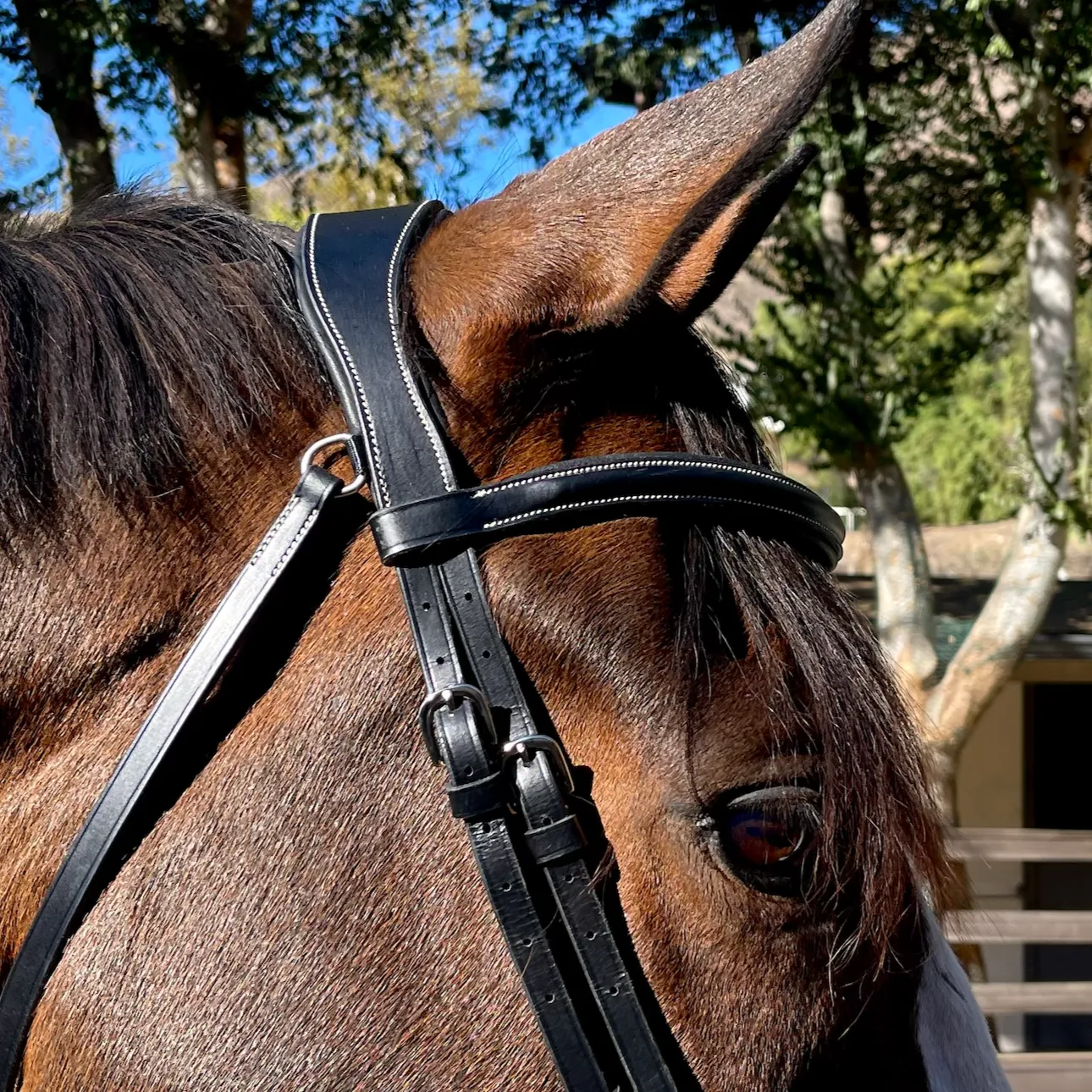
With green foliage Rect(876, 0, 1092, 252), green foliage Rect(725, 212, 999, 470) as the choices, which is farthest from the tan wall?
green foliage Rect(876, 0, 1092, 252)

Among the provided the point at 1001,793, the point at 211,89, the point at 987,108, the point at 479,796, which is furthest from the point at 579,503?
the point at 1001,793

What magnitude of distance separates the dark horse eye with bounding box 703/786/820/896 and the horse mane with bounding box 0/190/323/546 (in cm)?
56

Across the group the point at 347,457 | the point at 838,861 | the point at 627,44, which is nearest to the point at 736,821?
the point at 838,861

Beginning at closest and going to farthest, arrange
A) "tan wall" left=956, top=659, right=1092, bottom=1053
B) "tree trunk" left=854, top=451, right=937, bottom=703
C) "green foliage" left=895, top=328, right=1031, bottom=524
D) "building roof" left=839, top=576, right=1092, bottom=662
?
"tree trunk" left=854, top=451, right=937, bottom=703
"building roof" left=839, top=576, right=1092, bottom=662
"tan wall" left=956, top=659, right=1092, bottom=1053
"green foliage" left=895, top=328, right=1031, bottom=524

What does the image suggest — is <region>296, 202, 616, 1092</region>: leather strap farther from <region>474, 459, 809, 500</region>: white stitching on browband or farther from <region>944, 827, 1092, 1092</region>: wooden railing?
<region>944, 827, 1092, 1092</region>: wooden railing

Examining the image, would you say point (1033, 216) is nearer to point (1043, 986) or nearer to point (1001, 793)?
point (1043, 986)

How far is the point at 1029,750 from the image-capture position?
28.2ft

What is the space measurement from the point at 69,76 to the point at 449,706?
552cm

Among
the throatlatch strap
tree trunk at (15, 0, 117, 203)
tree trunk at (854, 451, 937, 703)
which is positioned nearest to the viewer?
the throatlatch strap

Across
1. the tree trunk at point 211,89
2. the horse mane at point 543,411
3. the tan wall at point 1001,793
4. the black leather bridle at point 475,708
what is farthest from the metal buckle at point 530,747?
the tan wall at point 1001,793

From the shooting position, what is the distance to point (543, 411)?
3.43 feet

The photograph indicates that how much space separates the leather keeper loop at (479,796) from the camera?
93 cm

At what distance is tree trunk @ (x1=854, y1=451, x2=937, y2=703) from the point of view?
587 cm

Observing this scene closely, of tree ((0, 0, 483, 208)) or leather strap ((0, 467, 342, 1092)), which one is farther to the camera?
tree ((0, 0, 483, 208))
